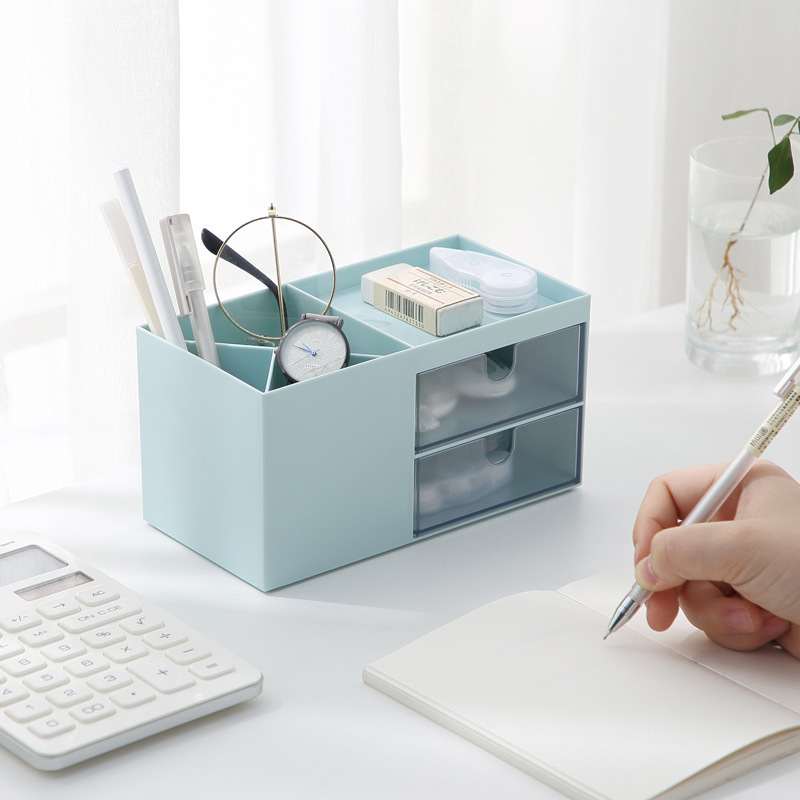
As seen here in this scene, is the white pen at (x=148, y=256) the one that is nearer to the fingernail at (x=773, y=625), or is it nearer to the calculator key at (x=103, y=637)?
the calculator key at (x=103, y=637)

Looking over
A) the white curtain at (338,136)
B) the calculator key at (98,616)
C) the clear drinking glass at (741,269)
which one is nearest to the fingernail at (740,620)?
the calculator key at (98,616)

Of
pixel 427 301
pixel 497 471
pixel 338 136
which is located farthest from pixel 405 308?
pixel 338 136

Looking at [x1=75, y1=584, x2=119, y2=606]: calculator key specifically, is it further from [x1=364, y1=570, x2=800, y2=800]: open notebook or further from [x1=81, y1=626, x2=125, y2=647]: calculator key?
[x1=364, y1=570, x2=800, y2=800]: open notebook

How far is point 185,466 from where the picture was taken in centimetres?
77

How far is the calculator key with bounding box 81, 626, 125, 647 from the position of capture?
0.64 metres

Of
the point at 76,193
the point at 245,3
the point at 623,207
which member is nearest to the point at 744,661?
the point at 76,193

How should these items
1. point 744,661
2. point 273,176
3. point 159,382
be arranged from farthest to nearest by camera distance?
point 273,176 → point 159,382 → point 744,661

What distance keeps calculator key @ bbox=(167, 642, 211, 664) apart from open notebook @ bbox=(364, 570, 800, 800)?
89 mm

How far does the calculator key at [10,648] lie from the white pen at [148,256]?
21 cm

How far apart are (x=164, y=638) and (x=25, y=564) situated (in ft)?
0.42

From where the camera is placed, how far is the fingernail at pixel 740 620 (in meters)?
0.65

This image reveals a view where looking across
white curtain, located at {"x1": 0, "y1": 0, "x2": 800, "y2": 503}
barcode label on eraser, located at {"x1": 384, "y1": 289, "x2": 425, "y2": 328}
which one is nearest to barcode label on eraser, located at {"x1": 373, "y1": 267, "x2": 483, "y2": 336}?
barcode label on eraser, located at {"x1": 384, "y1": 289, "x2": 425, "y2": 328}

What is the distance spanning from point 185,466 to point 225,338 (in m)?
0.11

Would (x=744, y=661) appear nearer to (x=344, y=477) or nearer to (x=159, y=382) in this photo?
(x=344, y=477)
